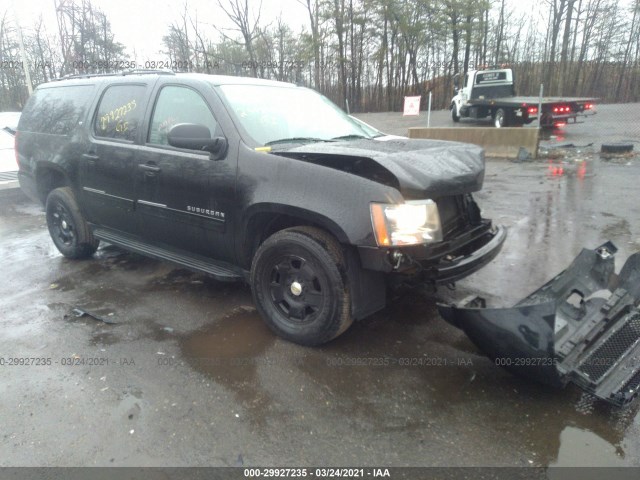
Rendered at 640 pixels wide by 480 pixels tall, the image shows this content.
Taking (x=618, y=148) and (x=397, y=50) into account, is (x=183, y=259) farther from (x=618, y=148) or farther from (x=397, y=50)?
(x=397, y=50)

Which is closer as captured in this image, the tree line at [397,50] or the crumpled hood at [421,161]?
the crumpled hood at [421,161]

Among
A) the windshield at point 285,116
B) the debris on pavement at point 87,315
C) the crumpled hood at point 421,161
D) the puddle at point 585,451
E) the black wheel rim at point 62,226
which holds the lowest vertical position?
the debris on pavement at point 87,315

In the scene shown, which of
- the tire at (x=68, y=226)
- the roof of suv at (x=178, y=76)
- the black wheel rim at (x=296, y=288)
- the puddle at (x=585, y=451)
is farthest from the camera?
the tire at (x=68, y=226)

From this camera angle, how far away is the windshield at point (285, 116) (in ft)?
11.9

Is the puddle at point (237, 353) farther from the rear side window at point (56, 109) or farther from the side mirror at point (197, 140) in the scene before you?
the rear side window at point (56, 109)

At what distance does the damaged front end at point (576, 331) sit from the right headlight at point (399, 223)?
19.1 inches

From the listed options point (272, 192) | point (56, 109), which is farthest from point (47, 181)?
point (272, 192)

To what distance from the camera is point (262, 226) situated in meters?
3.46

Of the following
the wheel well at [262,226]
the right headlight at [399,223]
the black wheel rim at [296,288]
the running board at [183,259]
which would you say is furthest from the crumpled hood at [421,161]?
the running board at [183,259]

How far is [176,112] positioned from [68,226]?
7.49 feet

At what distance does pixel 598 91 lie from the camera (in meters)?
30.8

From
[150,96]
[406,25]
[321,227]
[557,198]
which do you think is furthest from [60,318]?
[406,25]

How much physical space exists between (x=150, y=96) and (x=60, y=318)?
2.08m

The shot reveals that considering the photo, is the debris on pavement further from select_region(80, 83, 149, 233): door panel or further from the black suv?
select_region(80, 83, 149, 233): door panel
